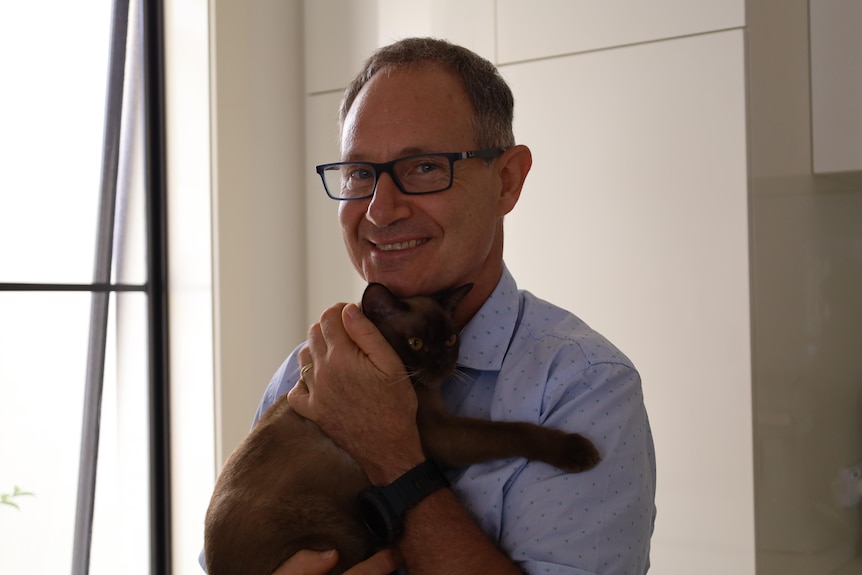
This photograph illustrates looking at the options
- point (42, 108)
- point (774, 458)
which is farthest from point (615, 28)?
point (42, 108)

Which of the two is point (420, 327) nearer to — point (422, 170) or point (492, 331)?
point (492, 331)

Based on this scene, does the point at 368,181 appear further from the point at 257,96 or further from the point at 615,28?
A: the point at 257,96

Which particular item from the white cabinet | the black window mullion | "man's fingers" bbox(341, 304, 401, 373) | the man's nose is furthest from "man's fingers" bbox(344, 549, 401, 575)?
the black window mullion

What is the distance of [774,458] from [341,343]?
117cm

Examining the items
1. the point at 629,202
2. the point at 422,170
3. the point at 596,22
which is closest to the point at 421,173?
the point at 422,170

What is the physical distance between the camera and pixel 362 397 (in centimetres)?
108

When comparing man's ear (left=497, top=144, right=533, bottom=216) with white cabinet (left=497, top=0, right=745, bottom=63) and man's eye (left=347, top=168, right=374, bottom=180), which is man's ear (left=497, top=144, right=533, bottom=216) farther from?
white cabinet (left=497, top=0, right=745, bottom=63)

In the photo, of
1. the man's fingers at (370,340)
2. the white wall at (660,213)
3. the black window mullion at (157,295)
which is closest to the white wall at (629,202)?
the white wall at (660,213)

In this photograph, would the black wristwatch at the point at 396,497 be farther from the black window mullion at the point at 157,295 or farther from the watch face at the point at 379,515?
the black window mullion at the point at 157,295

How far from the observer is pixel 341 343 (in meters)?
1.11

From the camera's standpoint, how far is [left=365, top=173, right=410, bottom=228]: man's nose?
3.79ft

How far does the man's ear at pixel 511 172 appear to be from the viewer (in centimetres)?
124

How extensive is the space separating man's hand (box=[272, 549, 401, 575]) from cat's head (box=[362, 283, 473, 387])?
0.81 ft

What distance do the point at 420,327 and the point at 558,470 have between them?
30 cm
